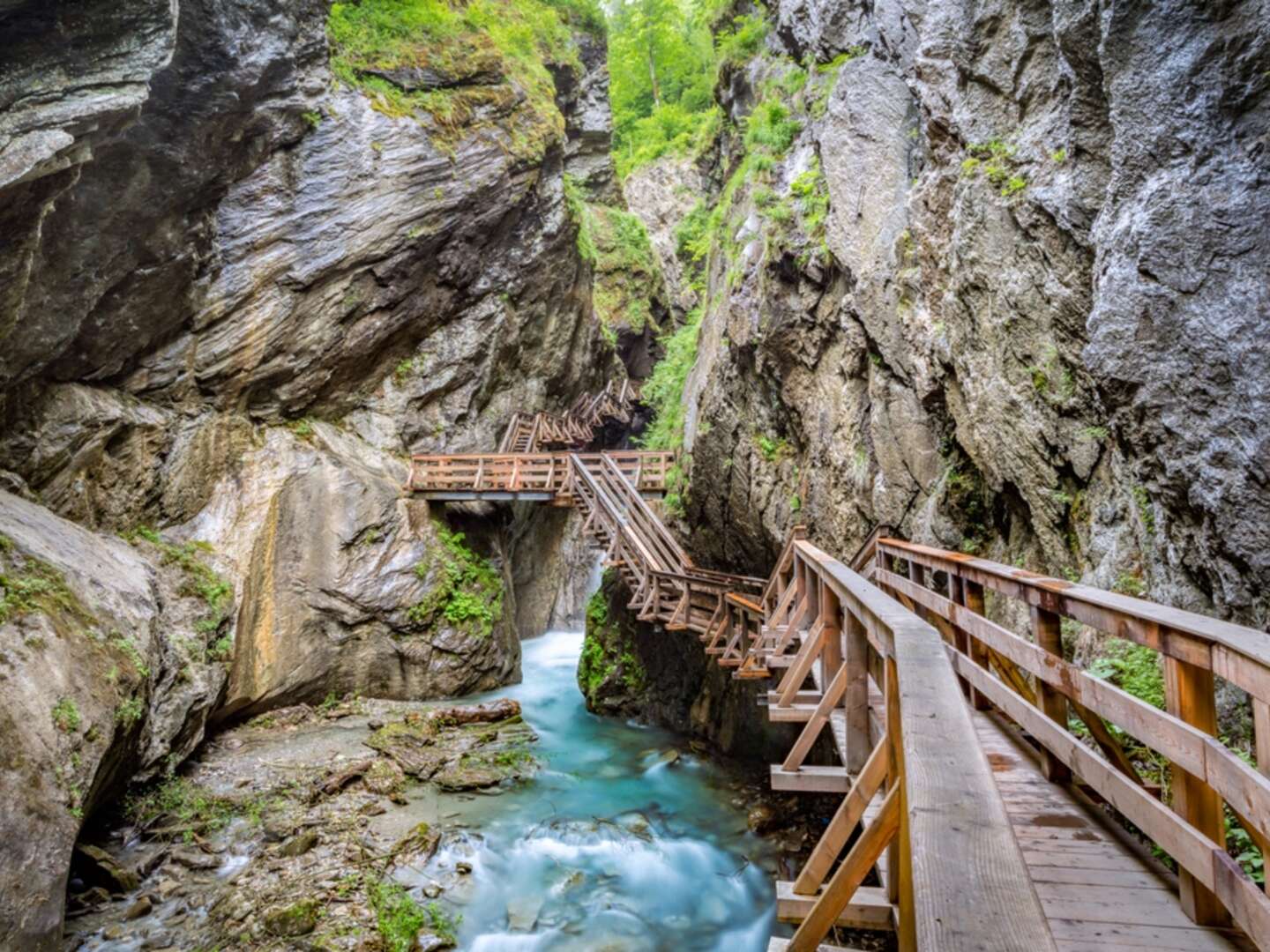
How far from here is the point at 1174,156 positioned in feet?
14.6

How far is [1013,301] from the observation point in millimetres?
6598

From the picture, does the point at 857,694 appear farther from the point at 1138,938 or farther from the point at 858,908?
the point at 1138,938

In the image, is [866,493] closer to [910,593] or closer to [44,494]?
[910,593]

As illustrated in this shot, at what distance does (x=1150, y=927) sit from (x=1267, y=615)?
97.3 inches

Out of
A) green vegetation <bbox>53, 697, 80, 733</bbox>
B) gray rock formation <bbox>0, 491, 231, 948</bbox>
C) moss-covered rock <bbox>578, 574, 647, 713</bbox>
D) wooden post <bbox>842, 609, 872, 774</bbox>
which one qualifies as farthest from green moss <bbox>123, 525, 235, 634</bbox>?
wooden post <bbox>842, 609, 872, 774</bbox>

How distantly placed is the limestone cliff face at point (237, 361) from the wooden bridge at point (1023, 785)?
5.70 m

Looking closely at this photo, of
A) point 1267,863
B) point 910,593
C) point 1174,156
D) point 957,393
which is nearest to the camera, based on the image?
point 1267,863

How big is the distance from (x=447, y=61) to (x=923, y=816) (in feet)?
64.3

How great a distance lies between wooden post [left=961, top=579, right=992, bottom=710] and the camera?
443cm

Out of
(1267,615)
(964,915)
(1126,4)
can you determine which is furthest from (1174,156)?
(964,915)

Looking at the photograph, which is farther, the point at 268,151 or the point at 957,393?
the point at 268,151

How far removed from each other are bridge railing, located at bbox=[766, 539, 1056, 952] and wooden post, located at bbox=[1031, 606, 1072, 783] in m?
0.77

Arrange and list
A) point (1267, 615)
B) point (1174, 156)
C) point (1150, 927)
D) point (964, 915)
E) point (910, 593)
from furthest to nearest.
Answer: point (910, 593)
point (1174, 156)
point (1267, 615)
point (1150, 927)
point (964, 915)

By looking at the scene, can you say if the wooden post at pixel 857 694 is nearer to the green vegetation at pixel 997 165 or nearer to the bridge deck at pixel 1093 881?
the bridge deck at pixel 1093 881
